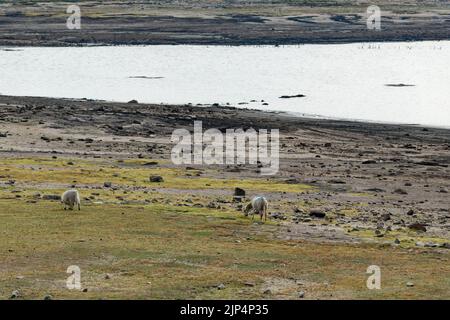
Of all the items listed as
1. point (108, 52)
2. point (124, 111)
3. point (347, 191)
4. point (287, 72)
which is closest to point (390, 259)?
point (347, 191)

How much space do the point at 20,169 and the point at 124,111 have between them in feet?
76.7

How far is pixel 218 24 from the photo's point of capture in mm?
159125

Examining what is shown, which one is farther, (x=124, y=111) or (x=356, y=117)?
(x=356, y=117)

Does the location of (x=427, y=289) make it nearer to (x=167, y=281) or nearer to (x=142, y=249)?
(x=167, y=281)

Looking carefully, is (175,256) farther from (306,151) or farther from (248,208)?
(306,151)

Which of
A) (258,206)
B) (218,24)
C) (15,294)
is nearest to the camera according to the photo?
(15,294)

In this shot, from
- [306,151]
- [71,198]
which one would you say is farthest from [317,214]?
[306,151]

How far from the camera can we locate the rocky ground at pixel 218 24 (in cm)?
14525

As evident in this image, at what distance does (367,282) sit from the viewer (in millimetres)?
27562

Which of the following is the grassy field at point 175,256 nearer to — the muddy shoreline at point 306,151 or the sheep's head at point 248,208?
the sheep's head at point 248,208

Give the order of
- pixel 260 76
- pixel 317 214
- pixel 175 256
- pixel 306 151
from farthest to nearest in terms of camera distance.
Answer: pixel 260 76
pixel 306 151
pixel 317 214
pixel 175 256

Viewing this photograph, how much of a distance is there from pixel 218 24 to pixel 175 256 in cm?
13059

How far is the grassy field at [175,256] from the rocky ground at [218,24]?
102 meters

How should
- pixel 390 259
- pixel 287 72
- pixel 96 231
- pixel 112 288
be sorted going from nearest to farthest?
pixel 112 288 < pixel 390 259 < pixel 96 231 < pixel 287 72
